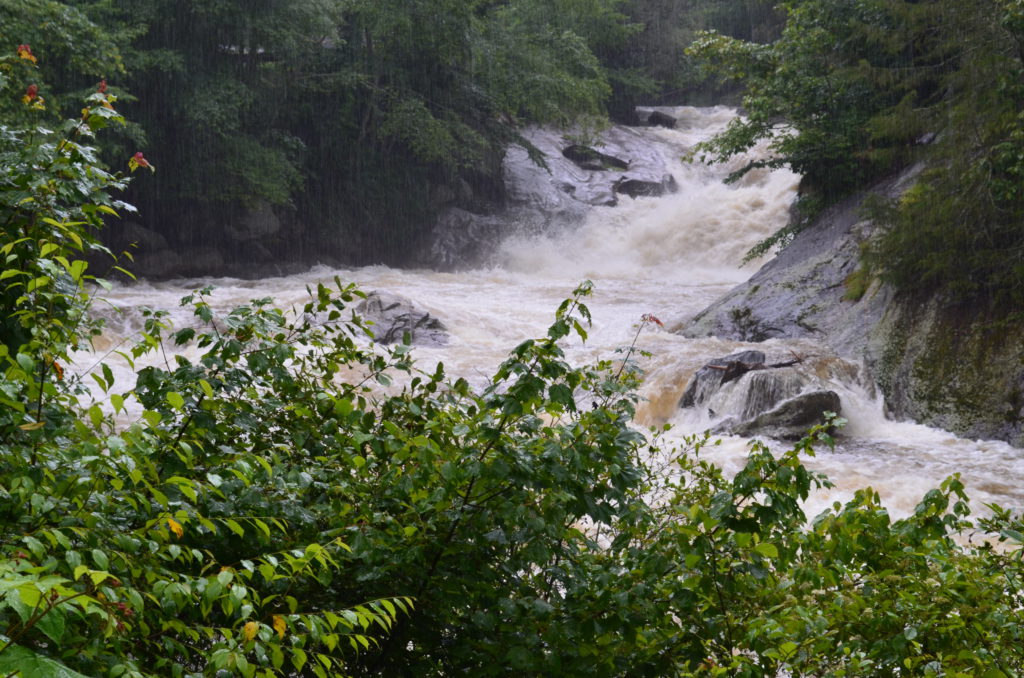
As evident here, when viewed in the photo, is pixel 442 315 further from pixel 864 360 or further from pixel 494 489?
pixel 494 489

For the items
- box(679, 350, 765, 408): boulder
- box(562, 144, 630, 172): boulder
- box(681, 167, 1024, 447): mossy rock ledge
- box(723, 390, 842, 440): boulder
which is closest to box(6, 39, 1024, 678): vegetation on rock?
box(723, 390, 842, 440): boulder

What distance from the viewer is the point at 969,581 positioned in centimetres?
229

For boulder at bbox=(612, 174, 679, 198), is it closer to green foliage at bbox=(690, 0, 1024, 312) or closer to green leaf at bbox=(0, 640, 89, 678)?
green foliage at bbox=(690, 0, 1024, 312)

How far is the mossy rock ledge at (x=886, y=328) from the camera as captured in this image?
976 centimetres

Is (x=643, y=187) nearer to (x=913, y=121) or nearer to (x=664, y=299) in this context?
(x=664, y=299)

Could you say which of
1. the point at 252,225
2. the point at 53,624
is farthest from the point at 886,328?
the point at 252,225

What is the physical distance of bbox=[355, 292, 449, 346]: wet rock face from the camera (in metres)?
13.4

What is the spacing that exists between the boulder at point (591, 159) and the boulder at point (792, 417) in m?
18.0

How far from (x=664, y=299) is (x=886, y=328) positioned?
6293mm

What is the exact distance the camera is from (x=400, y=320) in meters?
13.6

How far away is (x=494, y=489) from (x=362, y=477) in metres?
0.45

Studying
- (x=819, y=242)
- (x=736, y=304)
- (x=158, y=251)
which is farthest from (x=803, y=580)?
(x=158, y=251)

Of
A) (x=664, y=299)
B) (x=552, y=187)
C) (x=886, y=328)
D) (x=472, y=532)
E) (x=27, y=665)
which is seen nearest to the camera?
(x=27, y=665)

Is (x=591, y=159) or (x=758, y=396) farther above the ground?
(x=591, y=159)
